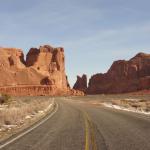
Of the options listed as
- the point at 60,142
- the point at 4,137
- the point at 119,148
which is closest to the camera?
the point at 119,148

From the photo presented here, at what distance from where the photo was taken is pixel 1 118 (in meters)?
19.1

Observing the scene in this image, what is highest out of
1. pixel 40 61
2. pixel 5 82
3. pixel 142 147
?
pixel 40 61

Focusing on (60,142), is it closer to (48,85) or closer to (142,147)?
(142,147)

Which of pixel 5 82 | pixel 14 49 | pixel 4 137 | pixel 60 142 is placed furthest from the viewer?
pixel 14 49

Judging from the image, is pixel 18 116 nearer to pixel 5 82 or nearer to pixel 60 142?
pixel 60 142

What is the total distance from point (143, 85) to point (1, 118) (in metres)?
181

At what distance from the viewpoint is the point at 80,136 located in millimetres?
14711

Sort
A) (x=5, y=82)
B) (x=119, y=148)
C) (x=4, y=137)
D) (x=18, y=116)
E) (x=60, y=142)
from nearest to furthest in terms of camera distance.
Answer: (x=119, y=148), (x=60, y=142), (x=4, y=137), (x=18, y=116), (x=5, y=82)

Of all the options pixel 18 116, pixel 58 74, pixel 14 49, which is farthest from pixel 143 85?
pixel 18 116

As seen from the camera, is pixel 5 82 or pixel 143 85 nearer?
pixel 5 82

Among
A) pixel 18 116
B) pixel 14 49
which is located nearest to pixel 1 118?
pixel 18 116

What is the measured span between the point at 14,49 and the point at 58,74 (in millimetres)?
26104

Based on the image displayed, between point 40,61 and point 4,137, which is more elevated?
point 40,61

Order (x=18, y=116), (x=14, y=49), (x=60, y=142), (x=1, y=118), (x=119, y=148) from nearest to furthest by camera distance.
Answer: (x=119, y=148)
(x=60, y=142)
(x=1, y=118)
(x=18, y=116)
(x=14, y=49)
